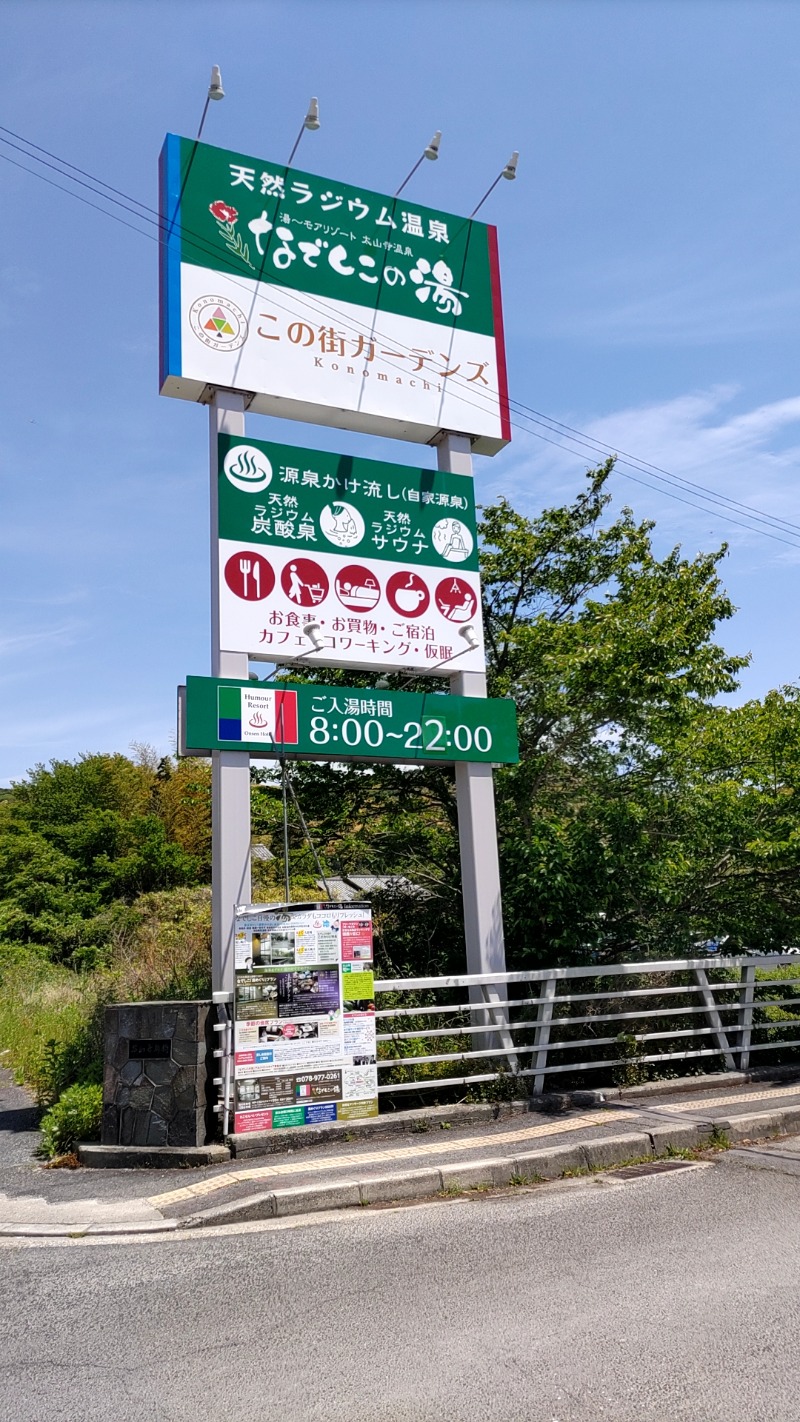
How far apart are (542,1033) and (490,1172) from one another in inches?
98.7

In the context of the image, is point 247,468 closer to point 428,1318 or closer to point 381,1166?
point 381,1166

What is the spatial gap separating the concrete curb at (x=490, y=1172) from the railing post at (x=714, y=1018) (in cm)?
182

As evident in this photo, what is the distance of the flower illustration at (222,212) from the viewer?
10.4m

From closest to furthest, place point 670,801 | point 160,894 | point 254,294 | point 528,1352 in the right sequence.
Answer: point 528,1352, point 254,294, point 670,801, point 160,894

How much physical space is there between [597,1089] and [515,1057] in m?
0.84

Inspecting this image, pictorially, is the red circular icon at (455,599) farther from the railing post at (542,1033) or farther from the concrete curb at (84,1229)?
the concrete curb at (84,1229)

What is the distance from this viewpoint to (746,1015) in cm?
1065

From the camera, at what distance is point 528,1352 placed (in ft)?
13.6

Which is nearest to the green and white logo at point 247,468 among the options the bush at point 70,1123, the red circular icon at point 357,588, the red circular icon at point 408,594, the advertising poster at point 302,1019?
the red circular icon at point 357,588

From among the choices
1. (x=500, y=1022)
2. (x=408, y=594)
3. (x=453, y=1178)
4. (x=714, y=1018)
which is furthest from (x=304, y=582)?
(x=714, y=1018)

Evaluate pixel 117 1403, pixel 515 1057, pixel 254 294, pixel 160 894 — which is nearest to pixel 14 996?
pixel 160 894

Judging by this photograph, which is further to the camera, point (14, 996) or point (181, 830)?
point (181, 830)

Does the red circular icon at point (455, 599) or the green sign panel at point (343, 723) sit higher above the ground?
the red circular icon at point (455, 599)

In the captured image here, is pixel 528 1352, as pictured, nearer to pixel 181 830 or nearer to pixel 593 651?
pixel 593 651
